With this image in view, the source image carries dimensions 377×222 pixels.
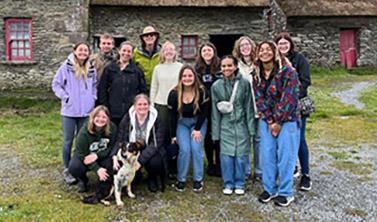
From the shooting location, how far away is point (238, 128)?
526 cm

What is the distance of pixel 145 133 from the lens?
5203 millimetres

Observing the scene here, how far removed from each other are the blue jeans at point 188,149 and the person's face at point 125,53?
103 cm

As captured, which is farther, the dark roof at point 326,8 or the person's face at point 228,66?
the dark roof at point 326,8

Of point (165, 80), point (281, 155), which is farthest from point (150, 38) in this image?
point (281, 155)

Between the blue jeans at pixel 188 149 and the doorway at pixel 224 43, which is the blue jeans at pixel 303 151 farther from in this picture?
the doorway at pixel 224 43

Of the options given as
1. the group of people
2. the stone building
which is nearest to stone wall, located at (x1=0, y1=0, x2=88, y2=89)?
the stone building

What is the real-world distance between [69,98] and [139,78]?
0.93 meters

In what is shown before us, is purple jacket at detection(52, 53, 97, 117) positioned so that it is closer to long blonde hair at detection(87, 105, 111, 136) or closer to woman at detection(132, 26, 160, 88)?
long blonde hair at detection(87, 105, 111, 136)

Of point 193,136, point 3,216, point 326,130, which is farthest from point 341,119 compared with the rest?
point 3,216

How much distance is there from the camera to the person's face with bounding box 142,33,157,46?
5.66 meters

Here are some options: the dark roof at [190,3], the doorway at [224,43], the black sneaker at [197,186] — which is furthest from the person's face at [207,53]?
the doorway at [224,43]

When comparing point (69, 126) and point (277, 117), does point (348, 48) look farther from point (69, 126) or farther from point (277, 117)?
point (69, 126)

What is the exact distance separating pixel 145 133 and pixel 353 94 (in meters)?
10.2

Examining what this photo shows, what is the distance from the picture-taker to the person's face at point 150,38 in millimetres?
5656
